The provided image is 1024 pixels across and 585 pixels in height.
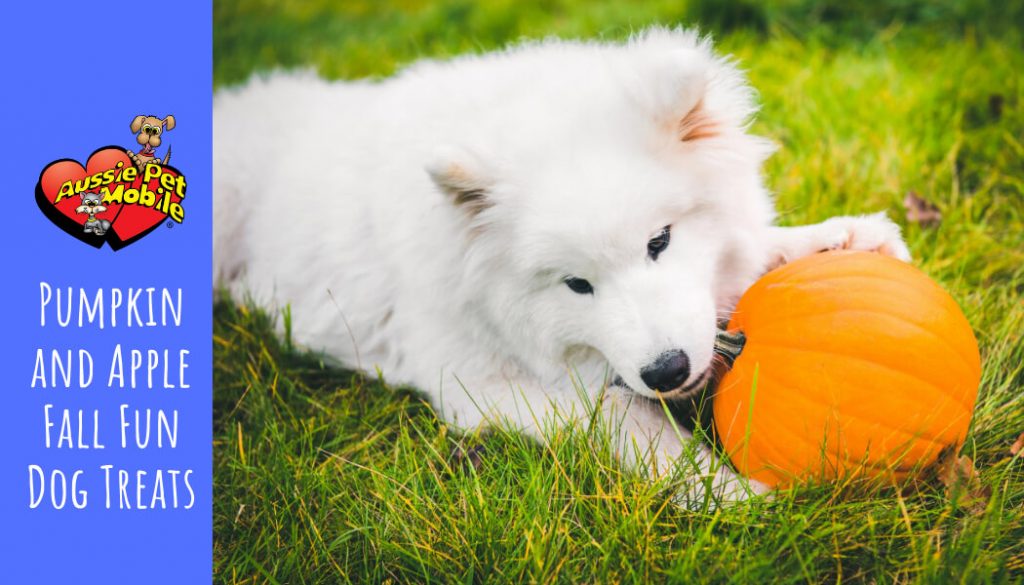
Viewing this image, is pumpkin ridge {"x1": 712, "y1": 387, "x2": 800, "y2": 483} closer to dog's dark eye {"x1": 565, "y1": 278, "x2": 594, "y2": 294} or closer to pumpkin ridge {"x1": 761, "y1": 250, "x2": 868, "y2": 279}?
pumpkin ridge {"x1": 761, "y1": 250, "x2": 868, "y2": 279}

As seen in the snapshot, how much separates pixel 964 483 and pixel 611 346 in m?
0.90

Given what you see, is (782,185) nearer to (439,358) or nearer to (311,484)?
(439,358)

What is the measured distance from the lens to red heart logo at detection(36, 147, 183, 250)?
2.01 meters

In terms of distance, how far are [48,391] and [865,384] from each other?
1.98 metres

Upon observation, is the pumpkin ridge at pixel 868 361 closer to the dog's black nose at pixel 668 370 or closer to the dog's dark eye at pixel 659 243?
the dog's black nose at pixel 668 370

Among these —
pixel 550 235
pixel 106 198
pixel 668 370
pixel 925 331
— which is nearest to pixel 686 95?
pixel 550 235

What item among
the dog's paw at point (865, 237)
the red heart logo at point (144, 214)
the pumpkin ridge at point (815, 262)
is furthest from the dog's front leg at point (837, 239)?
the red heart logo at point (144, 214)

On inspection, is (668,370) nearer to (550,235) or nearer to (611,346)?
(611,346)

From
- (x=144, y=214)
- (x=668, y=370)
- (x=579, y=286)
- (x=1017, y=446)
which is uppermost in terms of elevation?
(x=144, y=214)

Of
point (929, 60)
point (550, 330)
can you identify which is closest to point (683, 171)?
point (550, 330)

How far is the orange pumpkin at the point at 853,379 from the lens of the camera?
6.26 feet

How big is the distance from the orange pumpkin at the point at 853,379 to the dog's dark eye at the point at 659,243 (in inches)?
12.8

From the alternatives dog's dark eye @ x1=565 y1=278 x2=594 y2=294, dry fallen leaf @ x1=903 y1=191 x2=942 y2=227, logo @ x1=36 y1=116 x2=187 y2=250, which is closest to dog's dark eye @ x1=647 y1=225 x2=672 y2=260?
dog's dark eye @ x1=565 y1=278 x2=594 y2=294

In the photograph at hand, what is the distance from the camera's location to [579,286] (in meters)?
2.19
